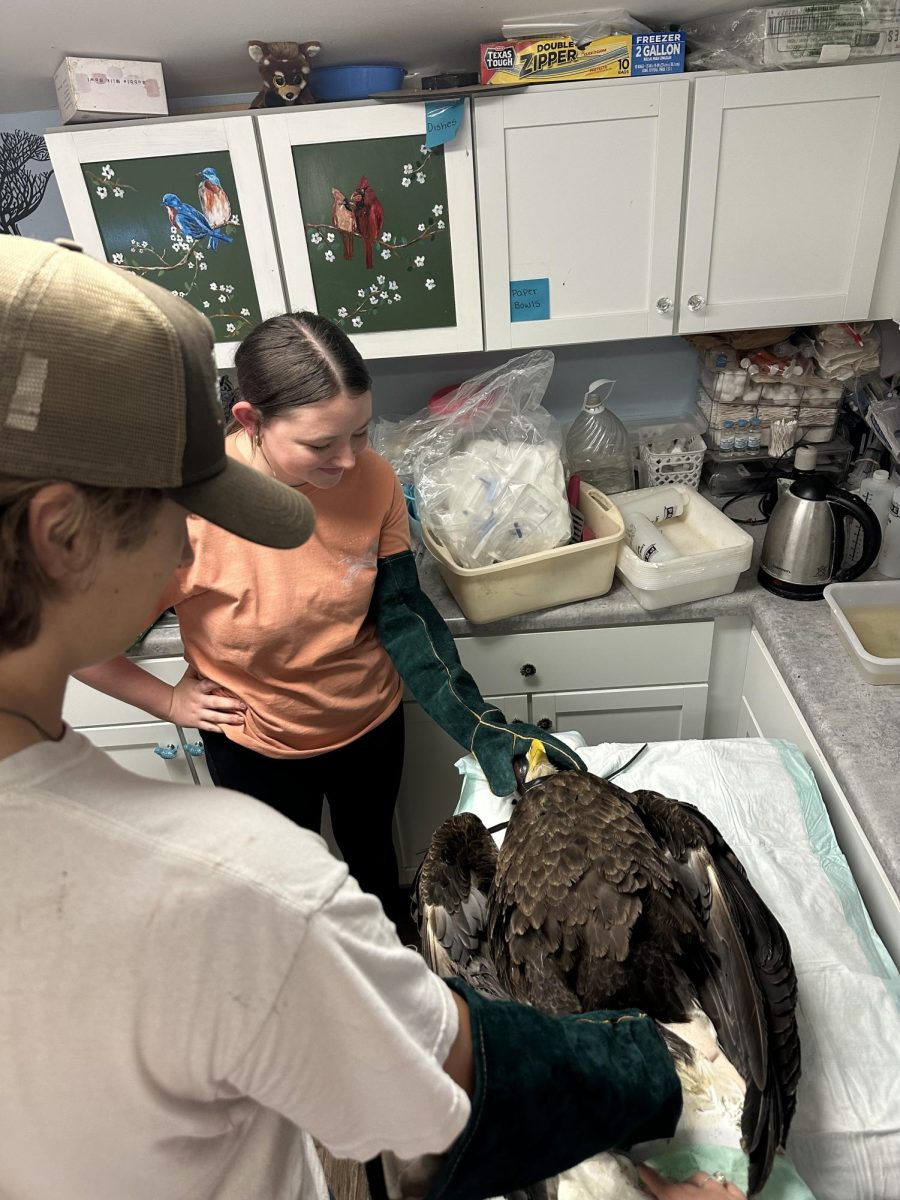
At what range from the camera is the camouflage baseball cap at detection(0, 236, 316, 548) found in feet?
1.34

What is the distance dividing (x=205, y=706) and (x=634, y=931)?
876 mm

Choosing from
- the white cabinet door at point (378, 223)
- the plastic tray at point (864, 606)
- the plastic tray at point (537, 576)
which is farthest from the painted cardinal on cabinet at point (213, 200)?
the plastic tray at point (864, 606)

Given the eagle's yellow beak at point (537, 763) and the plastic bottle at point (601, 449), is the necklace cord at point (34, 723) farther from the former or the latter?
the plastic bottle at point (601, 449)

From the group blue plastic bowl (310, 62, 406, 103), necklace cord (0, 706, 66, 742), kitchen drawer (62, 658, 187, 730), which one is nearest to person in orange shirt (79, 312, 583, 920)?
kitchen drawer (62, 658, 187, 730)

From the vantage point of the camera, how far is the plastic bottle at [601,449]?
2008 millimetres

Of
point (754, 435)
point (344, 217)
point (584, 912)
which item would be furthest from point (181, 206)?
point (584, 912)

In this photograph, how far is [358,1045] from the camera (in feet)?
1.55

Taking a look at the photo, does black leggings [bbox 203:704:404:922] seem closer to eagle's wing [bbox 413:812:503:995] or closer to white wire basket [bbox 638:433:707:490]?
eagle's wing [bbox 413:812:503:995]

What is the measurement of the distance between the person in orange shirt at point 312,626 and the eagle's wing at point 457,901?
181 mm

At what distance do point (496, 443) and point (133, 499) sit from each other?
1.36 m

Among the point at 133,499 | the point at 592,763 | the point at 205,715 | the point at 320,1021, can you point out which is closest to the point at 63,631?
the point at 133,499

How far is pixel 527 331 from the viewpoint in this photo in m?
1.75

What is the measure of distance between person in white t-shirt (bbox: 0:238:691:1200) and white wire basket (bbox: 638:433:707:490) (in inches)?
64.8

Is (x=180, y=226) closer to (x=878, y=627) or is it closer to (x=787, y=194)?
(x=787, y=194)
